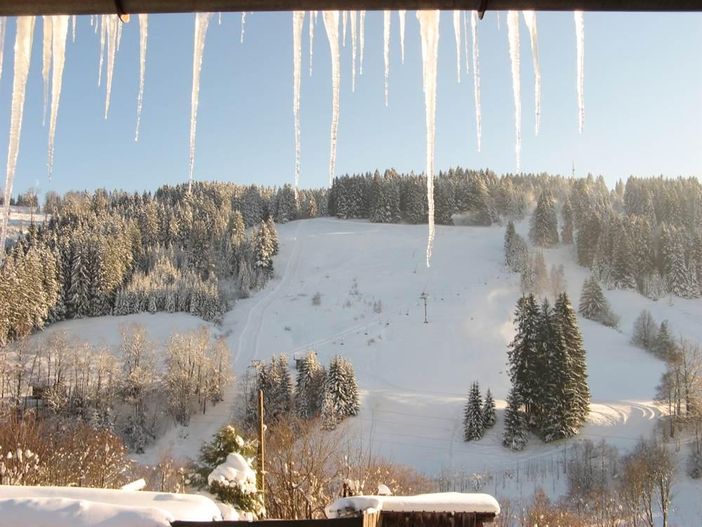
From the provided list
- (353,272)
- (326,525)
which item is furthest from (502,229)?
(326,525)

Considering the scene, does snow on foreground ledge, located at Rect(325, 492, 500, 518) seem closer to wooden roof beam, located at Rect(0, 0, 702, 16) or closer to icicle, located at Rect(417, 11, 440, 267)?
icicle, located at Rect(417, 11, 440, 267)

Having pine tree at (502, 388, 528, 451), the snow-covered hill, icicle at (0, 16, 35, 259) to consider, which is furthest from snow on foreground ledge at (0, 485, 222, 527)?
pine tree at (502, 388, 528, 451)

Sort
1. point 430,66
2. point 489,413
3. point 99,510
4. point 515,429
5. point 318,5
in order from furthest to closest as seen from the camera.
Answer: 1. point 489,413
2. point 515,429
3. point 99,510
4. point 430,66
5. point 318,5

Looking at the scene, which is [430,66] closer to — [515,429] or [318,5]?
[318,5]

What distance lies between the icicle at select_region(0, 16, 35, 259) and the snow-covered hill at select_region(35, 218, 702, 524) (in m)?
34.4

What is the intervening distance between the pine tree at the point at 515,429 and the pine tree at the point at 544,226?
4536cm

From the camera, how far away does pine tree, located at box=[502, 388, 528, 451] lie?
39.0 meters

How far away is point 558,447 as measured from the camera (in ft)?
127

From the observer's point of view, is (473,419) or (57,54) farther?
(473,419)

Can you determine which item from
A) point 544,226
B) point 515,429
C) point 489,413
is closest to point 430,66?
point 515,429

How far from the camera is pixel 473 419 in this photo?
1608 inches

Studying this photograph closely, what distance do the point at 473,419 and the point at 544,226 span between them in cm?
4796

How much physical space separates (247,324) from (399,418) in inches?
1026

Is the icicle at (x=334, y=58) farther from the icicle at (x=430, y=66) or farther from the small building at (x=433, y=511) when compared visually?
the small building at (x=433, y=511)
